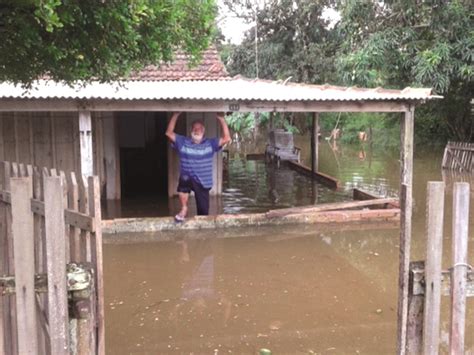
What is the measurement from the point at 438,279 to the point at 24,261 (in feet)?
7.41

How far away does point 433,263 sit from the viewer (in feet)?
9.59

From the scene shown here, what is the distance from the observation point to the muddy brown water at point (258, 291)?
496cm

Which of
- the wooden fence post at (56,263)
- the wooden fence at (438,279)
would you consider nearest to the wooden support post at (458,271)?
the wooden fence at (438,279)

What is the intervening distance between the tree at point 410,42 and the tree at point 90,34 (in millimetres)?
10710

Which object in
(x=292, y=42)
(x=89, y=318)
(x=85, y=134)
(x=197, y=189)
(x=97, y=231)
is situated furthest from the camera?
(x=292, y=42)

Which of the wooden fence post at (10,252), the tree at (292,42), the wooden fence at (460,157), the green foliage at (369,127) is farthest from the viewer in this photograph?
the green foliage at (369,127)

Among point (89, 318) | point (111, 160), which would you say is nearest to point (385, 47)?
point (111, 160)

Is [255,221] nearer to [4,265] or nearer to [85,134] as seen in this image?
[85,134]

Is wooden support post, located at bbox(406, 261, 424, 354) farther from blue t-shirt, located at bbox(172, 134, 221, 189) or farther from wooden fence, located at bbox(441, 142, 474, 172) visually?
wooden fence, located at bbox(441, 142, 474, 172)

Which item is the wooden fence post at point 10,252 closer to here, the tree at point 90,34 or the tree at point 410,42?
the tree at point 90,34

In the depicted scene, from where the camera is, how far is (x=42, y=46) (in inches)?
138

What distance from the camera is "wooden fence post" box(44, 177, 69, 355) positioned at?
8.80 ft

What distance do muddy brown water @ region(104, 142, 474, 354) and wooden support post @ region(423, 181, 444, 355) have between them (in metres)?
1.84

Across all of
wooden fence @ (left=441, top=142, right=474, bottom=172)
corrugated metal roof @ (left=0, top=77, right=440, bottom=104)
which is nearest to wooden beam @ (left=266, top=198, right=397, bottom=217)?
corrugated metal roof @ (left=0, top=77, right=440, bottom=104)
